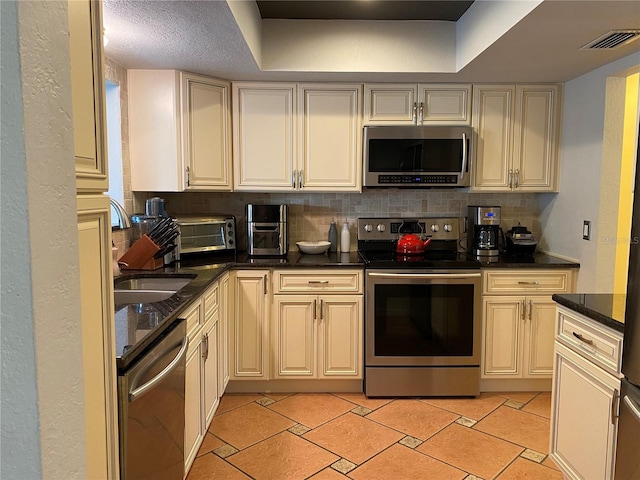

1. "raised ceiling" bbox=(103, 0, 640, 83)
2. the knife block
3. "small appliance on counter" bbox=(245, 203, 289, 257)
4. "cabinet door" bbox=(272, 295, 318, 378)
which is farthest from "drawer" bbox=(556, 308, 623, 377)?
the knife block

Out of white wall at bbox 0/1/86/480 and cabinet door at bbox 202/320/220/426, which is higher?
white wall at bbox 0/1/86/480

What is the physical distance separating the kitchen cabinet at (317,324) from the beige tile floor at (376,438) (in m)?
0.20

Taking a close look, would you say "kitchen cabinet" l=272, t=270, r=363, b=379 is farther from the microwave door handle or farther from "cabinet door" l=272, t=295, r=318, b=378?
the microwave door handle

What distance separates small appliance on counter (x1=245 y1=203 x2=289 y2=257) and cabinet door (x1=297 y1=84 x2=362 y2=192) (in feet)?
0.86

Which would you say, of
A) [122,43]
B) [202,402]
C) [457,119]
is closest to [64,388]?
[202,402]

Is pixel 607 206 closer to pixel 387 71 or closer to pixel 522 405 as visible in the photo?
pixel 522 405

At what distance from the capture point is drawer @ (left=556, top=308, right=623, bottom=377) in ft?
5.50

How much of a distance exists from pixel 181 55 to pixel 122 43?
1.06 ft

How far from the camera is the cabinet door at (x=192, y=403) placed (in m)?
2.01

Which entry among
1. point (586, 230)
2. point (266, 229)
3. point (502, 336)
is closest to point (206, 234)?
point (266, 229)

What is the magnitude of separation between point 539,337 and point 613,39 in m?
1.84

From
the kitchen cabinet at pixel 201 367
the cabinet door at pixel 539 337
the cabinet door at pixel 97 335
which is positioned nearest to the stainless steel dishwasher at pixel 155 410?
the cabinet door at pixel 97 335

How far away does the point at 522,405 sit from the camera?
3033 mm

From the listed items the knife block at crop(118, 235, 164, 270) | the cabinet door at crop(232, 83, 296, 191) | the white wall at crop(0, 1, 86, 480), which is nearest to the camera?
the white wall at crop(0, 1, 86, 480)
